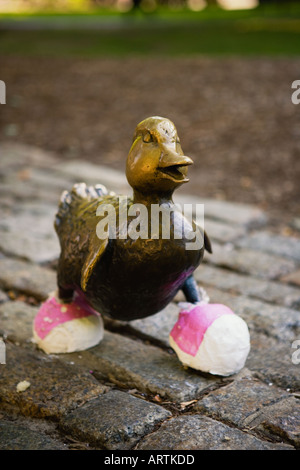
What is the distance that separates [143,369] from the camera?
7.82 ft

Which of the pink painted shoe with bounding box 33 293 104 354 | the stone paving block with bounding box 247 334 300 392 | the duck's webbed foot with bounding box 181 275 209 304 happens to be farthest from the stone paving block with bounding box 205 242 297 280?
the pink painted shoe with bounding box 33 293 104 354

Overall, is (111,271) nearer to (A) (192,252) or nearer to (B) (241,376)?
(A) (192,252)

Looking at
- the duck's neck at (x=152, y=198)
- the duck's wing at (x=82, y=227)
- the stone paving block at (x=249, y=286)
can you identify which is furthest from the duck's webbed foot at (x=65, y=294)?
the stone paving block at (x=249, y=286)

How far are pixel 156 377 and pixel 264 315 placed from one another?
0.78 meters

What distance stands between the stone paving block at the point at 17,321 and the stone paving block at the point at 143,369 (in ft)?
0.97

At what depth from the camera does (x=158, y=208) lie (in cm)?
206

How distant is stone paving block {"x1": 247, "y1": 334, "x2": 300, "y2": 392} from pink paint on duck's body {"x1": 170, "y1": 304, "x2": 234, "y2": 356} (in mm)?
278

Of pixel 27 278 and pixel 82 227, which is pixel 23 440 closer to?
pixel 82 227

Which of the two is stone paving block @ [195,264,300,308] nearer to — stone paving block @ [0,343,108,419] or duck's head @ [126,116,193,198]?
stone paving block @ [0,343,108,419]

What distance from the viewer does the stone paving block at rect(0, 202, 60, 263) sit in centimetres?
368

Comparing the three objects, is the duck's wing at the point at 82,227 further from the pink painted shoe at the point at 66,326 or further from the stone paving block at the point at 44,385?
the stone paving block at the point at 44,385

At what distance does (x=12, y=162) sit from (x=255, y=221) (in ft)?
8.93

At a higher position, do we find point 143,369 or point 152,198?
point 152,198

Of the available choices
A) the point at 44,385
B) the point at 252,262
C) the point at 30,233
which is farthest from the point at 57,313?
the point at 30,233
